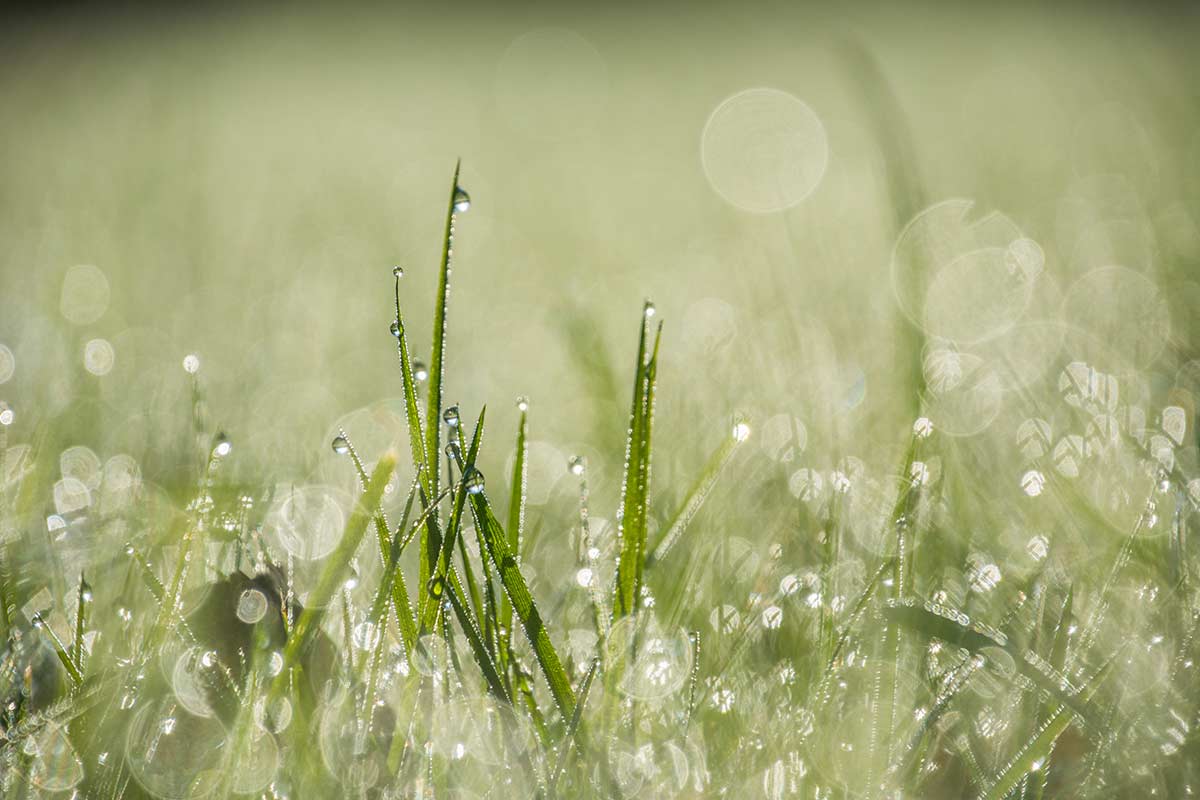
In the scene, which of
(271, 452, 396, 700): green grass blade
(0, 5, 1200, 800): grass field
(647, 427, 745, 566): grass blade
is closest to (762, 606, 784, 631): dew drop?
(0, 5, 1200, 800): grass field

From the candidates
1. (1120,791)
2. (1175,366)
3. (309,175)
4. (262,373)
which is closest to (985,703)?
(1120,791)

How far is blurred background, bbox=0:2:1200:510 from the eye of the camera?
6.39 feet

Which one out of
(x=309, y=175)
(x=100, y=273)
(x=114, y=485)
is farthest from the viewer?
(x=309, y=175)

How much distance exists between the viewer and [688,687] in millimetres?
871

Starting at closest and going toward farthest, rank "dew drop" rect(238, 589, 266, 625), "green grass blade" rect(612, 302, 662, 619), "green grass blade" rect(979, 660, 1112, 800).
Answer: "green grass blade" rect(979, 660, 1112, 800)
"green grass blade" rect(612, 302, 662, 619)
"dew drop" rect(238, 589, 266, 625)

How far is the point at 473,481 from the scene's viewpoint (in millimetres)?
838

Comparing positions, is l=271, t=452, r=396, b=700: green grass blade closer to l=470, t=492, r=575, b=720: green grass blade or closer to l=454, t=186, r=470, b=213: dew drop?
l=470, t=492, r=575, b=720: green grass blade

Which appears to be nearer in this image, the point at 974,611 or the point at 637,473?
the point at 637,473

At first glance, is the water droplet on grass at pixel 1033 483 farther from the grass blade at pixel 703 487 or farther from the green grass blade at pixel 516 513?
the green grass blade at pixel 516 513

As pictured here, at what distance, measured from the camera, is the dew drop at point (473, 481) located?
2.64 ft

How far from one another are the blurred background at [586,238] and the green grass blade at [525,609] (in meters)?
0.68

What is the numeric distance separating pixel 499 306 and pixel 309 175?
3.48 metres

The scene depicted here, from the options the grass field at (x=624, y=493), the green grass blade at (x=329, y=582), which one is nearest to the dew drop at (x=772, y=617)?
the grass field at (x=624, y=493)

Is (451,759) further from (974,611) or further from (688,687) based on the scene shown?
(974,611)
